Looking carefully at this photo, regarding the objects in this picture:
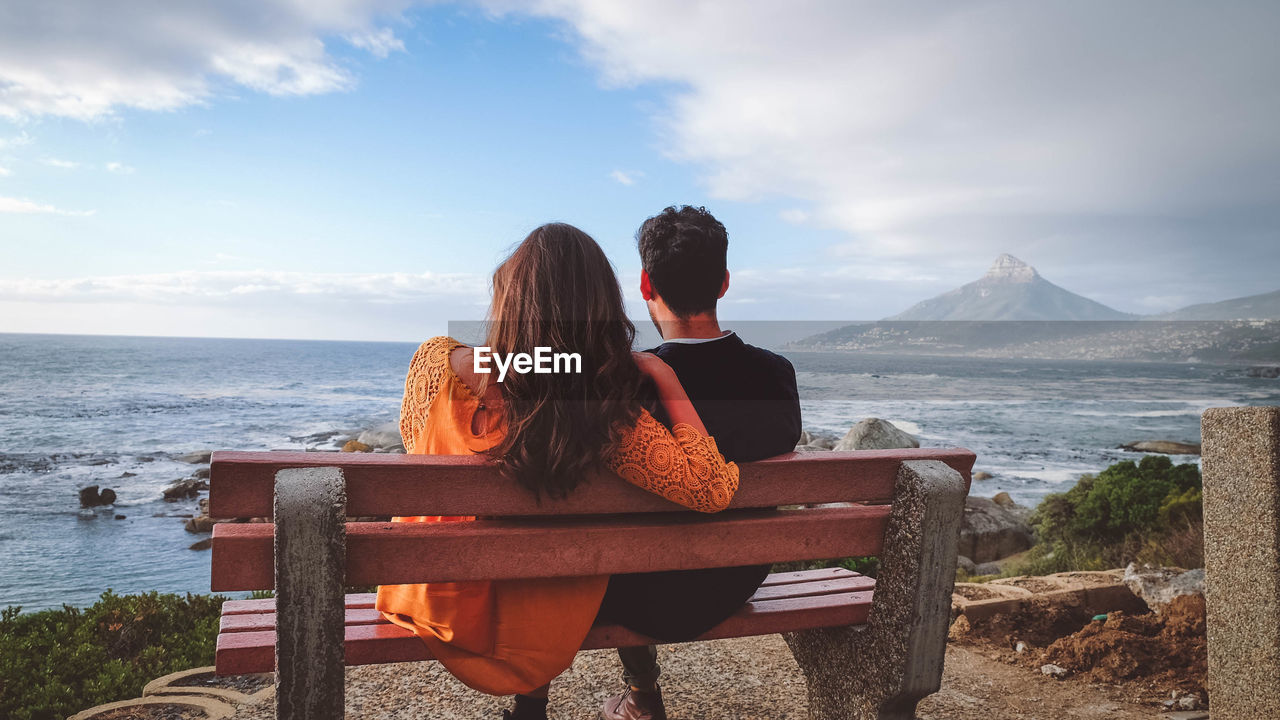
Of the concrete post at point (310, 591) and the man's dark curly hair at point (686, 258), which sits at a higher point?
the man's dark curly hair at point (686, 258)

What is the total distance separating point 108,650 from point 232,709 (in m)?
1.74

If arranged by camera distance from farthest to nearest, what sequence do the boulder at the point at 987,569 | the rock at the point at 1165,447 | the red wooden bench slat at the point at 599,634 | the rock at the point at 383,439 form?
1. the rock at the point at 1165,447
2. the rock at the point at 383,439
3. the boulder at the point at 987,569
4. the red wooden bench slat at the point at 599,634

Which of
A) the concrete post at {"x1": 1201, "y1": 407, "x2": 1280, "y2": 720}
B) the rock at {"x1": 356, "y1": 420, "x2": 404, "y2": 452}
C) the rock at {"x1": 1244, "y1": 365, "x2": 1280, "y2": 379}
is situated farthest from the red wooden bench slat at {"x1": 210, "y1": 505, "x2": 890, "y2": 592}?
the rock at {"x1": 1244, "y1": 365, "x2": 1280, "y2": 379}

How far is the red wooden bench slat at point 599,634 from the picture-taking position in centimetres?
219

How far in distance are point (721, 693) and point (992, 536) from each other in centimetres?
897

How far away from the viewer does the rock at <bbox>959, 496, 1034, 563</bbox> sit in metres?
11.4

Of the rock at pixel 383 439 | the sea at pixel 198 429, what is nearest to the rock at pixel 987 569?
the sea at pixel 198 429

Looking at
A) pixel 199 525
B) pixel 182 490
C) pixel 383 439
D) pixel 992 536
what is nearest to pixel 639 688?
pixel 992 536

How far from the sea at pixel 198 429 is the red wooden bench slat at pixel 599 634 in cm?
1082

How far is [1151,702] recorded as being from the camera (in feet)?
12.6

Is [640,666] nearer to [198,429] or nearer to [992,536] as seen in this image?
[992,536]

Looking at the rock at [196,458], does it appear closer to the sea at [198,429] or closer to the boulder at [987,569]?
the sea at [198,429]

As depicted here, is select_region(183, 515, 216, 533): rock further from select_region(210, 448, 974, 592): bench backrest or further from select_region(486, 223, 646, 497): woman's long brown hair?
select_region(486, 223, 646, 497): woman's long brown hair

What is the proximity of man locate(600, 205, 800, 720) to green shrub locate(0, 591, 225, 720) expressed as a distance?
298 centimetres
